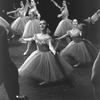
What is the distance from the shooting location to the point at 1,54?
145 cm

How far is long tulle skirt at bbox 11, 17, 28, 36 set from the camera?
448 centimetres

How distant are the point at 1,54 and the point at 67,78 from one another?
1.34 m

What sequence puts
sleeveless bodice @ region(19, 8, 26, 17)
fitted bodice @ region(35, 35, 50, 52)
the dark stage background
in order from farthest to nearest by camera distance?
sleeveless bodice @ region(19, 8, 26, 17) → the dark stage background → fitted bodice @ region(35, 35, 50, 52)

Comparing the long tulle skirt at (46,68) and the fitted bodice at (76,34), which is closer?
the long tulle skirt at (46,68)

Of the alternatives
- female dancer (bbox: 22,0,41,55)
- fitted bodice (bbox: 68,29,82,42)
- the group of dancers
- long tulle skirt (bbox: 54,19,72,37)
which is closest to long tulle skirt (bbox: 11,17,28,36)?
the group of dancers

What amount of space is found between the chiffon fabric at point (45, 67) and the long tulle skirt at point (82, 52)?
46 cm

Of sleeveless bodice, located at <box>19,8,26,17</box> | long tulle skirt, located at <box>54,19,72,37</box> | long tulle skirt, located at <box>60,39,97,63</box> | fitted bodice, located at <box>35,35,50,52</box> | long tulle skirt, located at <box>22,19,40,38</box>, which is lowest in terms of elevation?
long tulle skirt, located at <box>60,39,97,63</box>

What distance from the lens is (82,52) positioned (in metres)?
3.15

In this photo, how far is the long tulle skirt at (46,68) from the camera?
103 inches

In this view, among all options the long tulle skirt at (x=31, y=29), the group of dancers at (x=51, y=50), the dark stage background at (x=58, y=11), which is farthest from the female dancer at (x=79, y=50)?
the long tulle skirt at (x=31, y=29)

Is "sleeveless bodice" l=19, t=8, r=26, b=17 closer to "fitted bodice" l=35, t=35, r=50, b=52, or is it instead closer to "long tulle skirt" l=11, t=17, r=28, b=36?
"long tulle skirt" l=11, t=17, r=28, b=36

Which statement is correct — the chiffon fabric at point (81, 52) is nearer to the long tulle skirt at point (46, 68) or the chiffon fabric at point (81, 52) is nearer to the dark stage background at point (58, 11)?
the long tulle skirt at point (46, 68)

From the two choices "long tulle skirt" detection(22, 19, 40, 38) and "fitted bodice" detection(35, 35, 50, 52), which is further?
"long tulle skirt" detection(22, 19, 40, 38)

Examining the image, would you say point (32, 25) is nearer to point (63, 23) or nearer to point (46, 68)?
point (63, 23)
